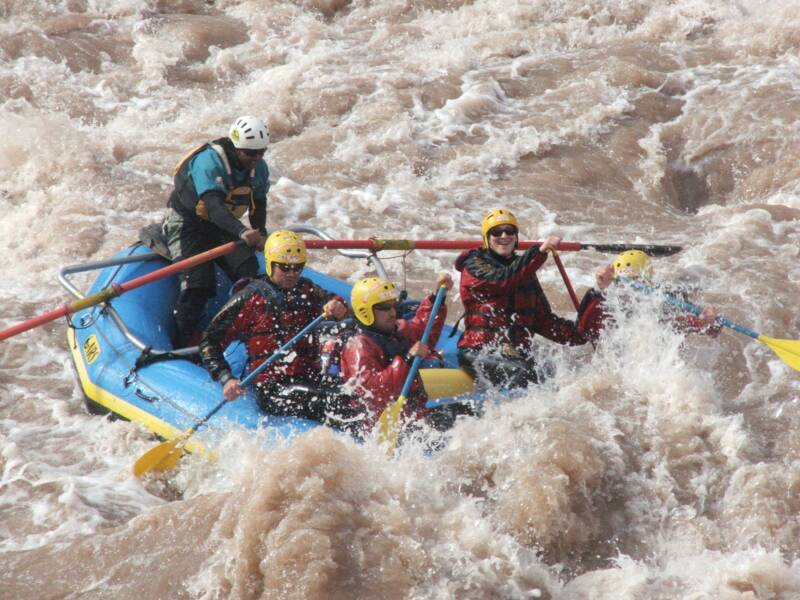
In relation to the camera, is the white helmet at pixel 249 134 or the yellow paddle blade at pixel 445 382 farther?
the white helmet at pixel 249 134

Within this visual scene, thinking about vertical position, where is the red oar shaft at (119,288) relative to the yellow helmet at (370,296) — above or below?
below

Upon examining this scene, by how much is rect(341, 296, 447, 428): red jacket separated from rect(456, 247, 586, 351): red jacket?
615 millimetres

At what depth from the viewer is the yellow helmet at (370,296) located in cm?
520

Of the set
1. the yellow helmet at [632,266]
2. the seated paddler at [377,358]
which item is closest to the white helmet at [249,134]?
the seated paddler at [377,358]

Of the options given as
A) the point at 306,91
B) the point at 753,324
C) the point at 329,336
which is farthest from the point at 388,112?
the point at 329,336

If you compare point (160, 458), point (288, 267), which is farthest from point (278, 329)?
point (160, 458)

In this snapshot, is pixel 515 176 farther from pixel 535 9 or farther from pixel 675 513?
pixel 675 513

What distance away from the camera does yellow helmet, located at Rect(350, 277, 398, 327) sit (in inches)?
205

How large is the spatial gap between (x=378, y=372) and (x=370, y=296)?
408 mm

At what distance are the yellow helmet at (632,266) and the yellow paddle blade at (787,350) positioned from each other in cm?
79

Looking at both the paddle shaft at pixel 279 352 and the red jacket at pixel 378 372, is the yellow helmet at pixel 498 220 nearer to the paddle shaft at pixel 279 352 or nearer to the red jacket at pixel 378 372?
the red jacket at pixel 378 372

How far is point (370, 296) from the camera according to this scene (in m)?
5.20

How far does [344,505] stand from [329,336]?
55.1 inches

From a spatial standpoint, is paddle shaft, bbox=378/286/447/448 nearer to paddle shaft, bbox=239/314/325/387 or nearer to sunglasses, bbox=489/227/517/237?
paddle shaft, bbox=239/314/325/387
